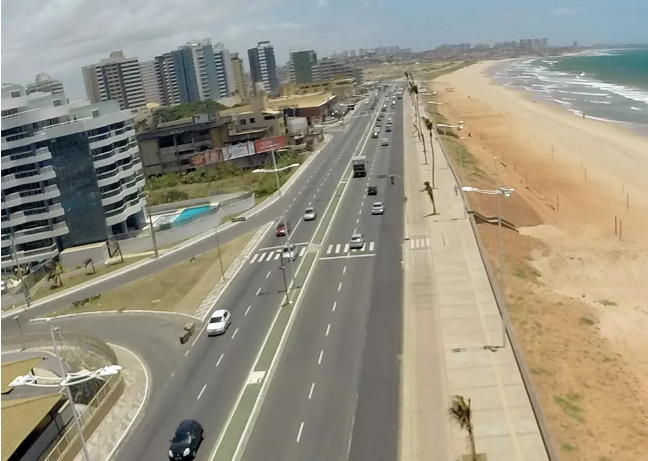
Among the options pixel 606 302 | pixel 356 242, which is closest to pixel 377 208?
pixel 356 242

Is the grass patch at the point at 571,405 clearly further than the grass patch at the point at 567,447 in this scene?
Yes

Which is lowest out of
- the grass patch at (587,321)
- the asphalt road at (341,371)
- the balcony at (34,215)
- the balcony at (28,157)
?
the grass patch at (587,321)

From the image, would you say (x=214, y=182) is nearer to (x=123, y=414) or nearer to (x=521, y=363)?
(x=123, y=414)

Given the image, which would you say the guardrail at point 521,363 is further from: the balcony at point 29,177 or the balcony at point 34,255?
the balcony at point 34,255

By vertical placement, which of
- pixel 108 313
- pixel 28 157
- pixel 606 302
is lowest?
pixel 108 313

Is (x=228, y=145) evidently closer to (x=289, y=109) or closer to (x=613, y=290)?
(x=289, y=109)

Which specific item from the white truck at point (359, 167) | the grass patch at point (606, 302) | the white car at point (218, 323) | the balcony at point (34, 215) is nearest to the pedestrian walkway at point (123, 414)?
the white car at point (218, 323)

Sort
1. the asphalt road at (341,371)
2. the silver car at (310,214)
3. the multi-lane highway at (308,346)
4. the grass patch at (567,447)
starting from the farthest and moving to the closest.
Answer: the silver car at (310,214) < the multi-lane highway at (308,346) < the asphalt road at (341,371) < the grass patch at (567,447)
